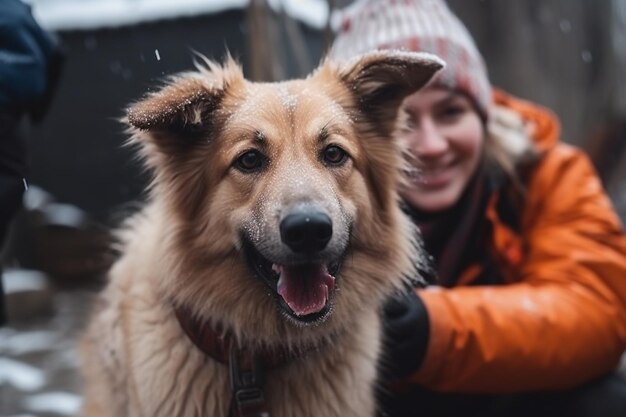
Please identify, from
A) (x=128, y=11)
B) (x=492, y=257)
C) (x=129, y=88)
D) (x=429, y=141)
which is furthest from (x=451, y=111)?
(x=128, y=11)

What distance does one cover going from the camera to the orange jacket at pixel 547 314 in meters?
2.68

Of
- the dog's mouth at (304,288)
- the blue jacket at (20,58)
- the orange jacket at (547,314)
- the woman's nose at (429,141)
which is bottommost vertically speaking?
the orange jacket at (547,314)

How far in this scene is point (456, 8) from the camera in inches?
272

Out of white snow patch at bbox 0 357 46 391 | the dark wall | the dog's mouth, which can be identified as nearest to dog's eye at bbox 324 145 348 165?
the dog's mouth

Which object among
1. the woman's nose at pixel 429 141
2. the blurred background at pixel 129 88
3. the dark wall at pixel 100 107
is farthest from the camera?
the dark wall at pixel 100 107

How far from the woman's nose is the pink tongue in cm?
98

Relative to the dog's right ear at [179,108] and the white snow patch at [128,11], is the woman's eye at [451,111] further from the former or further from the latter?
the white snow patch at [128,11]

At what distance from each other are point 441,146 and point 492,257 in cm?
50

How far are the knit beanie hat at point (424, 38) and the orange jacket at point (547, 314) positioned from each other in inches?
21.8

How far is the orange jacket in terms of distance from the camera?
2.68 m

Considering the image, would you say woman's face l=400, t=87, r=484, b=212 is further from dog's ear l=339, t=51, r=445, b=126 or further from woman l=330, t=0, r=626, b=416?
dog's ear l=339, t=51, r=445, b=126

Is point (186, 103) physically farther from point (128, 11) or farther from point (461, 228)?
point (128, 11)

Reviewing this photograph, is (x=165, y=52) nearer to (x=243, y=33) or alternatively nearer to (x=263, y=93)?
(x=243, y=33)

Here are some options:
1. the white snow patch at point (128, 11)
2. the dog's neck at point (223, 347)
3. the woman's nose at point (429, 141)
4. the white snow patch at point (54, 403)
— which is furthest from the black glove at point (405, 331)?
the white snow patch at point (128, 11)
